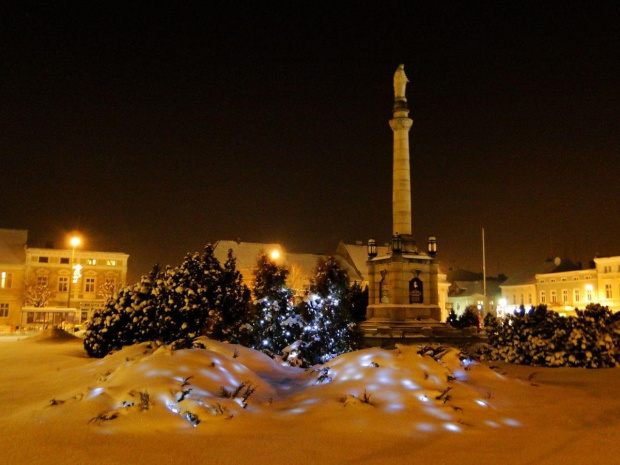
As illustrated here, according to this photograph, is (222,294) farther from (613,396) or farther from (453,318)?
(453,318)

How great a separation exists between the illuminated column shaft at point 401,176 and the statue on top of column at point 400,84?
41.9 inches

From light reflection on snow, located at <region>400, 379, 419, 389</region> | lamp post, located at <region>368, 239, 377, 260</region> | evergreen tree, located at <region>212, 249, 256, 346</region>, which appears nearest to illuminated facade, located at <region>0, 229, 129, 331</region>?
lamp post, located at <region>368, 239, 377, 260</region>

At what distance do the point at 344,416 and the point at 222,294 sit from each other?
1106cm

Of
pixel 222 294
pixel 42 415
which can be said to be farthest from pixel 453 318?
pixel 42 415

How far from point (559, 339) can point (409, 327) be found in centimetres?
1250

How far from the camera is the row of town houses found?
57.7 m

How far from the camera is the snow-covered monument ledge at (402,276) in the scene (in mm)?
26969

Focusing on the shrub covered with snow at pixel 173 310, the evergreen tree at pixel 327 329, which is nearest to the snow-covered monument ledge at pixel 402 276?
the shrub covered with snow at pixel 173 310

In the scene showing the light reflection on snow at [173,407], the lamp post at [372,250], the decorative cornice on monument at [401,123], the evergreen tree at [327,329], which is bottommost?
the light reflection on snow at [173,407]

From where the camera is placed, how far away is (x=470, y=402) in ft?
24.0

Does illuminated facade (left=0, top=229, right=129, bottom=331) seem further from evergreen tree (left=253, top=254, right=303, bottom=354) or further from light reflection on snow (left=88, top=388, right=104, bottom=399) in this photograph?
light reflection on snow (left=88, top=388, right=104, bottom=399)

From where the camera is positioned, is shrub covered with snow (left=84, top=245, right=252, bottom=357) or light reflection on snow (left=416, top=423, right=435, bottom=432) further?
shrub covered with snow (left=84, top=245, right=252, bottom=357)

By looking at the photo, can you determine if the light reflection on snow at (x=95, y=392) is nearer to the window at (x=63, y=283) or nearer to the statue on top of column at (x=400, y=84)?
the statue on top of column at (x=400, y=84)

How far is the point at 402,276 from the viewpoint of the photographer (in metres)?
28.3
